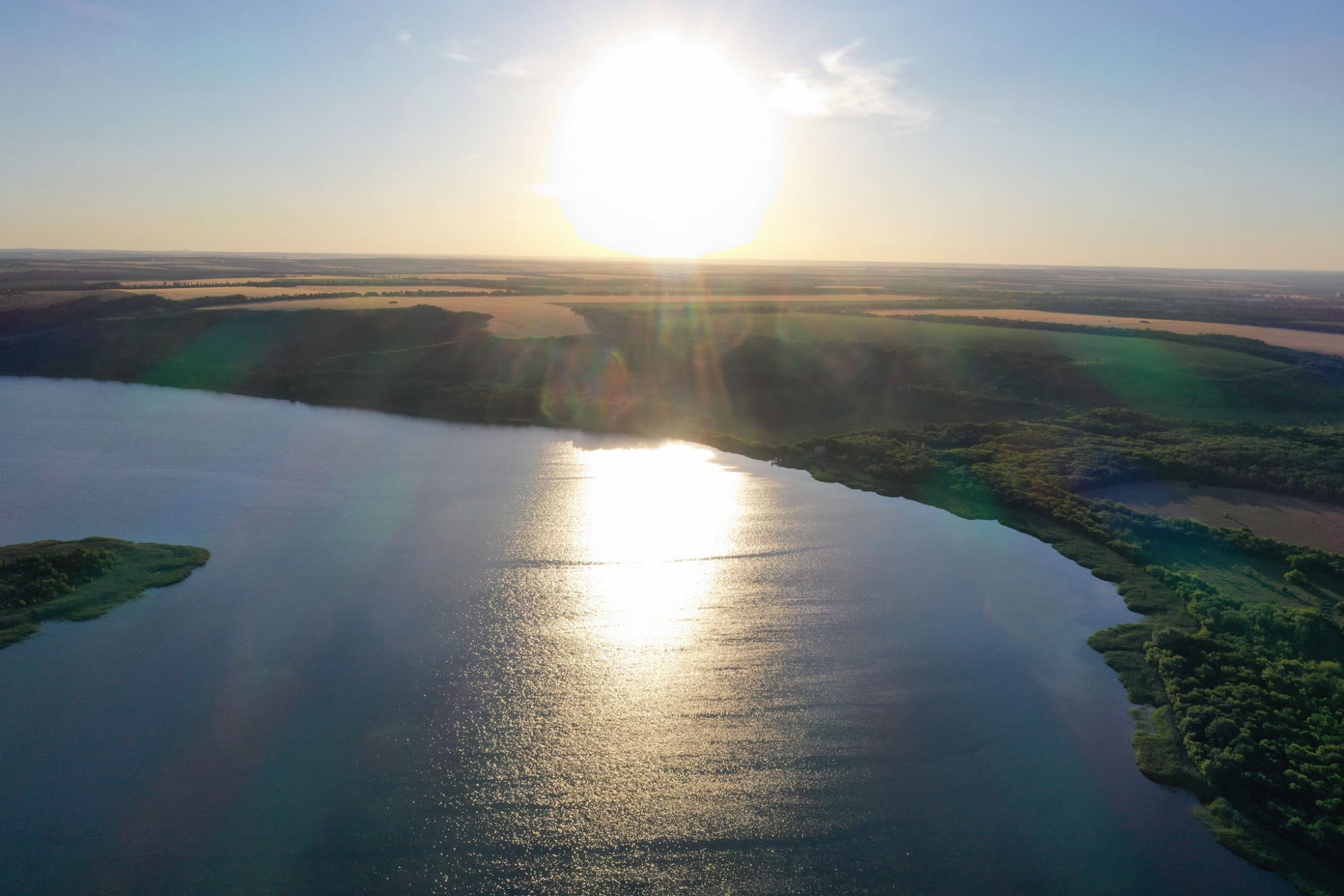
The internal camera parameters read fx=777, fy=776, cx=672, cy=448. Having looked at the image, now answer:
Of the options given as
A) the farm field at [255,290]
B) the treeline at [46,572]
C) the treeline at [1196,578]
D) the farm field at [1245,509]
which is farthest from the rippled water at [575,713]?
the farm field at [255,290]

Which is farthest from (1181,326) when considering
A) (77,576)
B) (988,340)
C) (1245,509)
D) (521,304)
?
(77,576)

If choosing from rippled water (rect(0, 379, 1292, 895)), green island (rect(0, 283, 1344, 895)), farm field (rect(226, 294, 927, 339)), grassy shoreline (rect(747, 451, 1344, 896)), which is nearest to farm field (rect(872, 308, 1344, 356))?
green island (rect(0, 283, 1344, 895))

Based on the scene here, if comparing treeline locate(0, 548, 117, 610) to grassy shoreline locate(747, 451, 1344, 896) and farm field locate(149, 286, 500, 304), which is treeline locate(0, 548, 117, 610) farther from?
farm field locate(149, 286, 500, 304)

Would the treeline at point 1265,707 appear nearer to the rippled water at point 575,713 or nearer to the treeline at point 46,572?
the rippled water at point 575,713

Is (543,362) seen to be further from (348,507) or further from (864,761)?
(864,761)

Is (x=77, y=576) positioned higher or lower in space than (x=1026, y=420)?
lower

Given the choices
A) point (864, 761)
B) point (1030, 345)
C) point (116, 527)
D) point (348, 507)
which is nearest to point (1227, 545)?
point (864, 761)

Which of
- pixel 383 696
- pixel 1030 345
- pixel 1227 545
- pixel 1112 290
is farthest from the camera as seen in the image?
pixel 1112 290

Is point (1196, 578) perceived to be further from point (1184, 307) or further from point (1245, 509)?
point (1184, 307)
